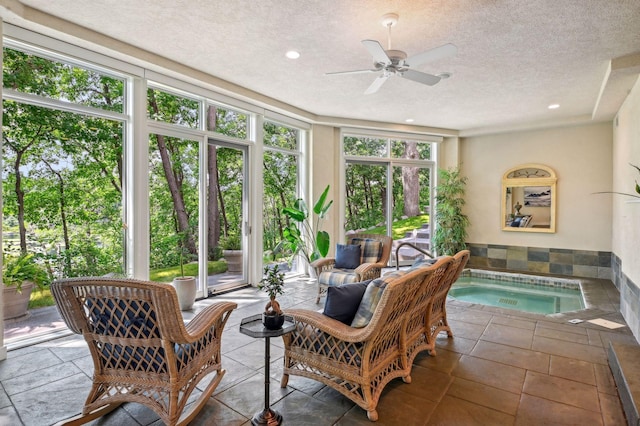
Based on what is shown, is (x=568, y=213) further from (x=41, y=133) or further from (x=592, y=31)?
(x=41, y=133)

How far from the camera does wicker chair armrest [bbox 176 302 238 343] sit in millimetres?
2179

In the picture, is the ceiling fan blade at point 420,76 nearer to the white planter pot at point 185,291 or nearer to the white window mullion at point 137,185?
the white window mullion at point 137,185

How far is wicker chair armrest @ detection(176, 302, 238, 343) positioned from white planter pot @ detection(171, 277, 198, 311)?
2318 mm

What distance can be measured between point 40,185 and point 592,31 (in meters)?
5.75

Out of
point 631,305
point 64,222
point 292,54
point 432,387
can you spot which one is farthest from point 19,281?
point 631,305

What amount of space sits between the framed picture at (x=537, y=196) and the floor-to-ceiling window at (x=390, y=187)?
200 cm

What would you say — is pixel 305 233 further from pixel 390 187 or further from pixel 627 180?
pixel 627 180

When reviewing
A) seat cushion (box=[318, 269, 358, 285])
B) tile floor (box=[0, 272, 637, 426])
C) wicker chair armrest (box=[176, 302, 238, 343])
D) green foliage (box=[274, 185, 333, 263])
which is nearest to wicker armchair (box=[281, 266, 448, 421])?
tile floor (box=[0, 272, 637, 426])

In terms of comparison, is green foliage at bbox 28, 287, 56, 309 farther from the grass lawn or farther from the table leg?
the grass lawn

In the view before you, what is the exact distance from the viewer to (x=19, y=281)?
3.51 meters

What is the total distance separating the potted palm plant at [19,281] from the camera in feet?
11.3

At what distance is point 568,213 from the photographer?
7250mm

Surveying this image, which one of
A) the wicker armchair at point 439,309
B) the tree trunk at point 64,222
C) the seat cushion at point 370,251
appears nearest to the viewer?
the wicker armchair at point 439,309

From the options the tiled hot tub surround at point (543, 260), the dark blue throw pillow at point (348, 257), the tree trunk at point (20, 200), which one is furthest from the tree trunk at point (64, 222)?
the tiled hot tub surround at point (543, 260)
